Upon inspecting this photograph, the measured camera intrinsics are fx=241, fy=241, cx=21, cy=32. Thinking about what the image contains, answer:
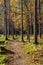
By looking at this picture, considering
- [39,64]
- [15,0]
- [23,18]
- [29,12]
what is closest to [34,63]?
[39,64]

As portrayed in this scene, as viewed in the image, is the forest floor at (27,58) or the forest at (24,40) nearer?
the forest floor at (27,58)

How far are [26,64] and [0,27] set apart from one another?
66494 millimetres

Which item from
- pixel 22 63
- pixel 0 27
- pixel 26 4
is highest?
pixel 26 4

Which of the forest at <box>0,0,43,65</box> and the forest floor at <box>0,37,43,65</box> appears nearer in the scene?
the forest floor at <box>0,37,43,65</box>

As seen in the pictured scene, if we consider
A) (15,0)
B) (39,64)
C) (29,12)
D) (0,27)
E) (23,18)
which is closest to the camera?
(39,64)

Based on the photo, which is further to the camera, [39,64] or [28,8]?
[28,8]

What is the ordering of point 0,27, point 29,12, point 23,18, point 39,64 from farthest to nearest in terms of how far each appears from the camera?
point 0,27, point 23,18, point 29,12, point 39,64

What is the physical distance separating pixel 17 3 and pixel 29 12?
6.49m

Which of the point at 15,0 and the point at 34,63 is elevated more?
the point at 15,0

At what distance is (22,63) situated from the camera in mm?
11148

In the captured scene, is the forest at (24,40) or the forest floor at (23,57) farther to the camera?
the forest at (24,40)

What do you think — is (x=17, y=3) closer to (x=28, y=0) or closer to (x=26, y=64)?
(x=28, y=0)

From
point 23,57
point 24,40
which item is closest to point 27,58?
point 23,57

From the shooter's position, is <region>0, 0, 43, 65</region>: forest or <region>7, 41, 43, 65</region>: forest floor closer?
<region>7, 41, 43, 65</region>: forest floor
